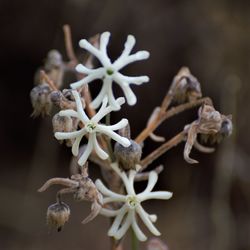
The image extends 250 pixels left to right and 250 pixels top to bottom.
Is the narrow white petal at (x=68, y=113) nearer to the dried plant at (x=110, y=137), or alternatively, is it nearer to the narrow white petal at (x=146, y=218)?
the dried plant at (x=110, y=137)

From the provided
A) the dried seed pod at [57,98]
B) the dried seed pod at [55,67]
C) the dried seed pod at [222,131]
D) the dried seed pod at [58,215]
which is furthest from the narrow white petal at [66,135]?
the dried seed pod at [55,67]

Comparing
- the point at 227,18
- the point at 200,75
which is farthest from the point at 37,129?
the point at 227,18

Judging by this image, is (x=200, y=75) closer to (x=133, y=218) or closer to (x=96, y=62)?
(x=96, y=62)

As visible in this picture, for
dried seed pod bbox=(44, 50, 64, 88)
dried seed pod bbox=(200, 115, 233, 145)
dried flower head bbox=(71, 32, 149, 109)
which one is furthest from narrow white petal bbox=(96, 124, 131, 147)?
dried seed pod bbox=(44, 50, 64, 88)

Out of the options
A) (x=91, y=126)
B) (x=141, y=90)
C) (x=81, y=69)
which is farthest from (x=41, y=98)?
(x=141, y=90)

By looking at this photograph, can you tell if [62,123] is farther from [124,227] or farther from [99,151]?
[124,227]
